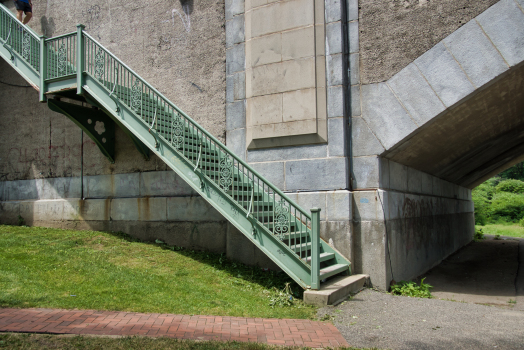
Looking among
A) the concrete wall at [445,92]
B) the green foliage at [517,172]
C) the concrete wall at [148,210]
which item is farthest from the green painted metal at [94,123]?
the green foliage at [517,172]

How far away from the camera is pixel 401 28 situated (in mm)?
7547

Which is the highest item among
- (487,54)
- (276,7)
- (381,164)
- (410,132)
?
(276,7)

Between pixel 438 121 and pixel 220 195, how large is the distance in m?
4.20

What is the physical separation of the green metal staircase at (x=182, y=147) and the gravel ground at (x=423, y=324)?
84 cm

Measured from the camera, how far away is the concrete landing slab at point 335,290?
6.06 metres

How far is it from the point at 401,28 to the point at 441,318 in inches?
196

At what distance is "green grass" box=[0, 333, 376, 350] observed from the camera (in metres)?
3.99

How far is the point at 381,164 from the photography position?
771 centimetres

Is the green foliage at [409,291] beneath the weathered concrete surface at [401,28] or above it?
beneath

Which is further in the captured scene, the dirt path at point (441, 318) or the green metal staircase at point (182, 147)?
the green metal staircase at point (182, 147)

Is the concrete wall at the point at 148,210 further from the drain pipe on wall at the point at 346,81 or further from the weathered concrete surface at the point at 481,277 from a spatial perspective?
the weathered concrete surface at the point at 481,277

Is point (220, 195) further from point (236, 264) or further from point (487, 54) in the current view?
point (487, 54)

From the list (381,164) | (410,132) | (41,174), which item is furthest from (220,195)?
(41,174)

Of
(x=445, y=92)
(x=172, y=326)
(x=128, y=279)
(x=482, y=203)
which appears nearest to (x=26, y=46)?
(x=128, y=279)
